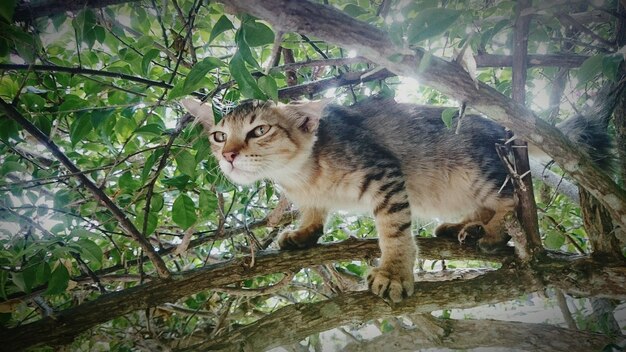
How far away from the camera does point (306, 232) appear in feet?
7.59

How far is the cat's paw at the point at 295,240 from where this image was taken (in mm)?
2176

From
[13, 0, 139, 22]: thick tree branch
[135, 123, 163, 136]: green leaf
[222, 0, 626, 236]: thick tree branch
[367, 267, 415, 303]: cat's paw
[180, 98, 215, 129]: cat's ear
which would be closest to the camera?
[222, 0, 626, 236]: thick tree branch

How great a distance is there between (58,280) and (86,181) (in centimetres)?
38

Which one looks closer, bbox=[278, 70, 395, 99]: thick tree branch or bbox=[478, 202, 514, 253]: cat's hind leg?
bbox=[278, 70, 395, 99]: thick tree branch

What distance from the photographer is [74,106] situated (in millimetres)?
1477

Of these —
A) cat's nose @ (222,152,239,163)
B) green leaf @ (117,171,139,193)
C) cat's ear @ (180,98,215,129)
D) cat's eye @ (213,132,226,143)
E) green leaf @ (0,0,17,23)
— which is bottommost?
green leaf @ (0,0,17,23)

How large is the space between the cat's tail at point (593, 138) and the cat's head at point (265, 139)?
1.25m

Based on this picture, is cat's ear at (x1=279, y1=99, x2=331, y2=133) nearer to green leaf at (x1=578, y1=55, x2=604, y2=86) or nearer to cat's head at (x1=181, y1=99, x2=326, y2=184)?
cat's head at (x1=181, y1=99, x2=326, y2=184)

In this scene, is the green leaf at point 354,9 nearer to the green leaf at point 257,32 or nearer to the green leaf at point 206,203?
the green leaf at point 257,32

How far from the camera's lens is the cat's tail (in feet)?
6.44

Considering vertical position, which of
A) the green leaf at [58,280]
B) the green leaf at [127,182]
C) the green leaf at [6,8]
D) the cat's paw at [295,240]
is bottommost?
the green leaf at [58,280]

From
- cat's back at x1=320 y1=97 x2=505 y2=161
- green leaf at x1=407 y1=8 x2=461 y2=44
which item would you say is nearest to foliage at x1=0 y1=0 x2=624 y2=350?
green leaf at x1=407 y1=8 x2=461 y2=44

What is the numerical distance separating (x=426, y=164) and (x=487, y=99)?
1331 millimetres

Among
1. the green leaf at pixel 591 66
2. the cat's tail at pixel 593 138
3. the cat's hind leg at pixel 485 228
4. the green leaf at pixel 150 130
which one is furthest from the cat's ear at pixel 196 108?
the cat's tail at pixel 593 138
